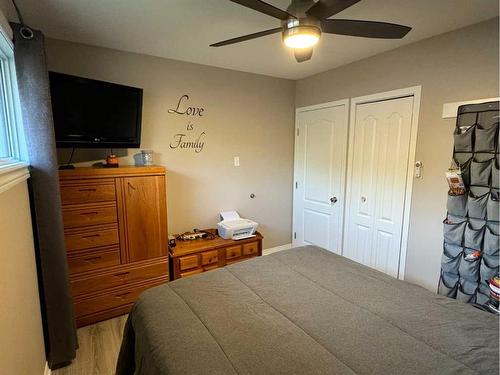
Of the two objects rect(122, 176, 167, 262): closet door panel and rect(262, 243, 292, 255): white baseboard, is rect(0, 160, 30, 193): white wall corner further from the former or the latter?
rect(262, 243, 292, 255): white baseboard

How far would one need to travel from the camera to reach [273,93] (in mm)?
3473

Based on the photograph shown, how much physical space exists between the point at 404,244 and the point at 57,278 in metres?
2.90

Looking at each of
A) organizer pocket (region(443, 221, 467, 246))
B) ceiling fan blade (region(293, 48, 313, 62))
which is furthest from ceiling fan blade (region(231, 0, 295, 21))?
organizer pocket (region(443, 221, 467, 246))

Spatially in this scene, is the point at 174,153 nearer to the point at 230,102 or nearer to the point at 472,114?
the point at 230,102

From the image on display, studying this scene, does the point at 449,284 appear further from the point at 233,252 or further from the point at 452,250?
the point at 233,252

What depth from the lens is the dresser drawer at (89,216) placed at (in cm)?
210

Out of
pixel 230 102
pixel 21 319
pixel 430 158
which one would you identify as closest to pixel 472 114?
pixel 430 158

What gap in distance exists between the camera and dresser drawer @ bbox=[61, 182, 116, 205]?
206 cm

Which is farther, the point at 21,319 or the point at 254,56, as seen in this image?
the point at 254,56

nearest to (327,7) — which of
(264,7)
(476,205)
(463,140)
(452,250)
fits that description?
(264,7)

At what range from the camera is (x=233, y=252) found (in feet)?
9.47

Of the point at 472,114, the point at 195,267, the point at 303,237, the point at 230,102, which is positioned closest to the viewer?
the point at 472,114

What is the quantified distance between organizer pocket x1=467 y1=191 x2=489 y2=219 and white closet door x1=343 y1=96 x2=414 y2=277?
0.59m

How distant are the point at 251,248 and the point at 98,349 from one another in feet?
5.35
